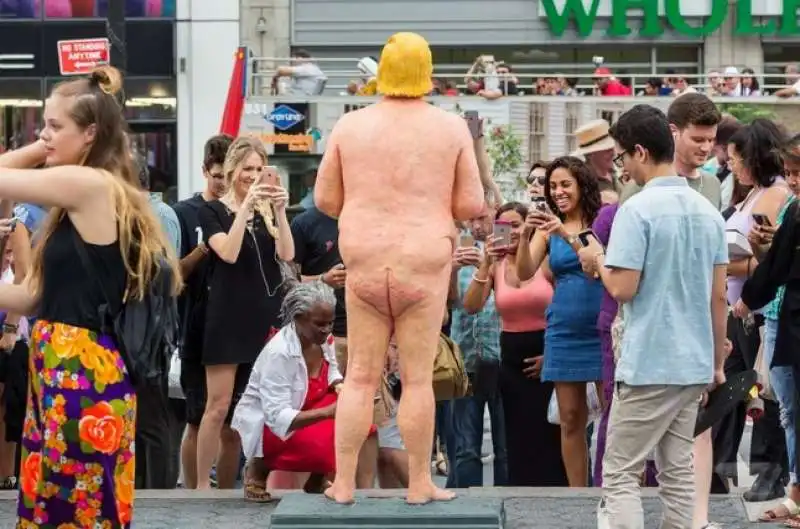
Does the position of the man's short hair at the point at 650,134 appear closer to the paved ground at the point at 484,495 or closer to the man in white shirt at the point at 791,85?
the paved ground at the point at 484,495

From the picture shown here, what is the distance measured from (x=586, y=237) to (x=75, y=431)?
2815 mm

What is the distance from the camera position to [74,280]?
5316 millimetres

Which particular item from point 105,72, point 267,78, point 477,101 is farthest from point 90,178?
point 267,78

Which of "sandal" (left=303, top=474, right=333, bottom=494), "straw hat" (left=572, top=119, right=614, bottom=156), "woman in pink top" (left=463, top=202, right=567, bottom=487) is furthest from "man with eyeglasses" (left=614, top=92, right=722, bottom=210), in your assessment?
"sandal" (left=303, top=474, right=333, bottom=494)

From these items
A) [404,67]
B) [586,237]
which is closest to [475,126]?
[586,237]

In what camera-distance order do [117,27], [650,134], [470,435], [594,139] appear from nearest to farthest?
[650,134] < [470,435] < [594,139] < [117,27]

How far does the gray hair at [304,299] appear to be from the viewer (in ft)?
25.9

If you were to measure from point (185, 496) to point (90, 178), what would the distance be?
11.1 ft

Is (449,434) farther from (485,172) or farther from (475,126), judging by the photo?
(475,126)

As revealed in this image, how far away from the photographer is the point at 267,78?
2956 centimetres

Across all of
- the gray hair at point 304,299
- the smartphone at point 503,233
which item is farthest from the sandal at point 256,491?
the smartphone at point 503,233

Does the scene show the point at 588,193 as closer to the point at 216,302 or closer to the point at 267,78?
the point at 216,302

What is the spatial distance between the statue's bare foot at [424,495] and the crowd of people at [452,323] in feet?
1.31

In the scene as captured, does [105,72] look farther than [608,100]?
No
